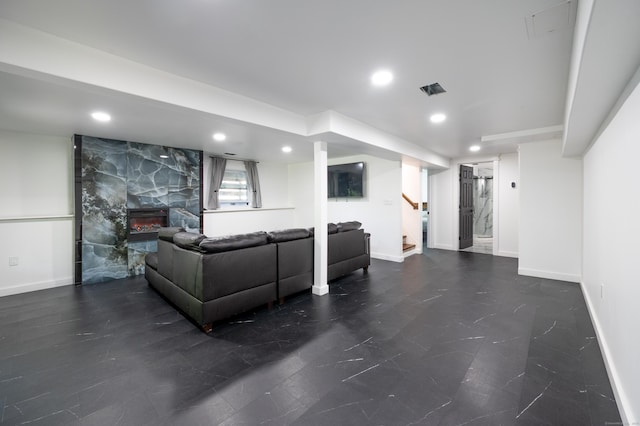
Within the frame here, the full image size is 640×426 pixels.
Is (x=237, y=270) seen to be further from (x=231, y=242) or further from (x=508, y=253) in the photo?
(x=508, y=253)

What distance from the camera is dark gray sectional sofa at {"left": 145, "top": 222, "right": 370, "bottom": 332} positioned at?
2.71 m

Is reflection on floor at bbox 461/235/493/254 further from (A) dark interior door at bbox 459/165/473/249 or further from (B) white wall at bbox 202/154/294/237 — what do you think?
(B) white wall at bbox 202/154/294/237

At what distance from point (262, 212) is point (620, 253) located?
638 centimetres

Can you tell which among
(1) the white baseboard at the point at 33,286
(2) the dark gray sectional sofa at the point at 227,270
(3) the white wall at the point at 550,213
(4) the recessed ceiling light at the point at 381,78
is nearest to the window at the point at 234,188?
(2) the dark gray sectional sofa at the point at 227,270

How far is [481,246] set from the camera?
24.1 feet

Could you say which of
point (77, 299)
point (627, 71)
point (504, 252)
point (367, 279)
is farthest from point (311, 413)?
point (504, 252)

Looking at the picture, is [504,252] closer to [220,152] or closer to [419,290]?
[419,290]

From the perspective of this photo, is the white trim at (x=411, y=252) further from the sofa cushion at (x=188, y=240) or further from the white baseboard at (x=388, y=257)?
the sofa cushion at (x=188, y=240)

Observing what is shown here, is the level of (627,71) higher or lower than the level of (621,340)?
higher

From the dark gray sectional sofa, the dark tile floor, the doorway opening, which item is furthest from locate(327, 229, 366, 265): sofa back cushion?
the doorway opening

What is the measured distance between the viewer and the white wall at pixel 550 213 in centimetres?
418

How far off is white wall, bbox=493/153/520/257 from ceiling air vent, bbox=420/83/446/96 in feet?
15.1

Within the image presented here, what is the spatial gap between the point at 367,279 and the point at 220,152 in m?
4.06

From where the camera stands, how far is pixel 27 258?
13.0 feet
